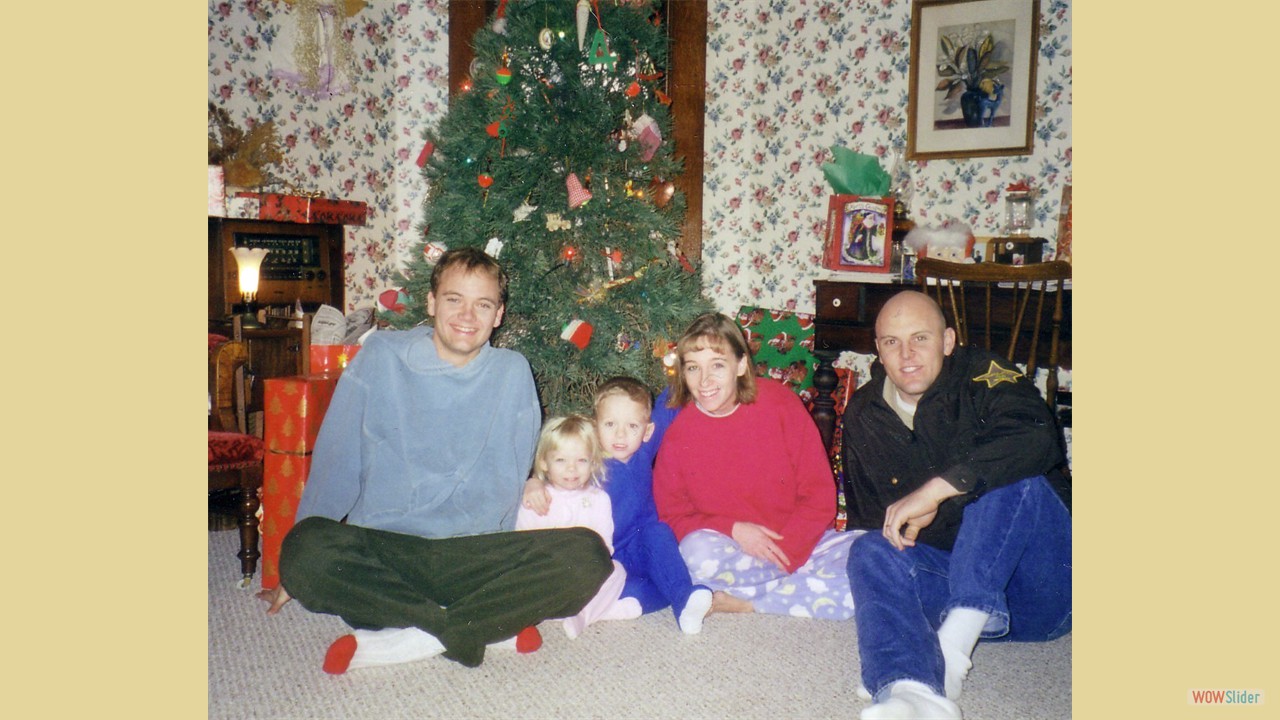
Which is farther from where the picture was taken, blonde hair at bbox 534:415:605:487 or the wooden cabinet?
the wooden cabinet

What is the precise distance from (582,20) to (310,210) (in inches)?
81.1

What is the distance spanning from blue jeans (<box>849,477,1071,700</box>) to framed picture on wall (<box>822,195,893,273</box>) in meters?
1.97

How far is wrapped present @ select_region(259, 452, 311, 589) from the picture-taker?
6.97 ft

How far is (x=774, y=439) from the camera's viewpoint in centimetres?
214

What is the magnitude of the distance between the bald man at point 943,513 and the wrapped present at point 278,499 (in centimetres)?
154

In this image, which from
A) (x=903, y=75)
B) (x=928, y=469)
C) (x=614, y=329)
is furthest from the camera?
(x=903, y=75)

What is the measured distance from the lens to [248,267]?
342 centimetres

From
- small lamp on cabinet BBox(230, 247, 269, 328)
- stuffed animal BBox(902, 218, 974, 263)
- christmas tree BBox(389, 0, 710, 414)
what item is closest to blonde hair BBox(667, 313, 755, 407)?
christmas tree BBox(389, 0, 710, 414)

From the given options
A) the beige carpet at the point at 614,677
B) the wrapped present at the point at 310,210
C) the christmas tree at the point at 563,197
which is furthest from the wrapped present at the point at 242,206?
the beige carpet at the point at 614,677

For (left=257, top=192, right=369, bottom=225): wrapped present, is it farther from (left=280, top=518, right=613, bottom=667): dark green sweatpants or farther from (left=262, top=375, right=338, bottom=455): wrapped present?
(left=280, top=518, right=613, bottom=667): dark green sweatpants

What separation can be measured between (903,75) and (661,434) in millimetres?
2455

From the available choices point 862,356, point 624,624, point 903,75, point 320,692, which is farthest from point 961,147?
point 320,692

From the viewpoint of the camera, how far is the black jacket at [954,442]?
5.49 feet

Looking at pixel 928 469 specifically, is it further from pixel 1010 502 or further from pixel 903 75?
pixel 903 75
